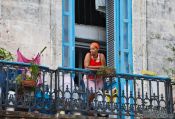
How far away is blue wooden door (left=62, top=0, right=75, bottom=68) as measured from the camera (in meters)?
15.3

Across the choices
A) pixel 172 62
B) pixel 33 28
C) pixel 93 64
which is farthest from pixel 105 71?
pixel 172 62

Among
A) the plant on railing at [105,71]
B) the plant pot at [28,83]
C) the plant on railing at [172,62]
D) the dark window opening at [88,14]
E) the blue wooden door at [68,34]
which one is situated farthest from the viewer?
the dark window opening at [88,14]

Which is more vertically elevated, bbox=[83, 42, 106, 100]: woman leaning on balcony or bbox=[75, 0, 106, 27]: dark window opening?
bbox=[75, 0, 106, 27]: dark window opening

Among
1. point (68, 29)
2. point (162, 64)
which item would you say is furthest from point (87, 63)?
point (162, 64)

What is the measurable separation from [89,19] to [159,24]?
4.77 feet

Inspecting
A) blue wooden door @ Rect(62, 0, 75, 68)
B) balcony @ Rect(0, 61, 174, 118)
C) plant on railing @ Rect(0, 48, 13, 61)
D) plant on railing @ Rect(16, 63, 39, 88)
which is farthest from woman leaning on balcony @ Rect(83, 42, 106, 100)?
plant on railing @ Rect(0, 48, 13, 61)

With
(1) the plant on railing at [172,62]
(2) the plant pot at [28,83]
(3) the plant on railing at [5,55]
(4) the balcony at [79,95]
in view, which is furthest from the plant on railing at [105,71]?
(1) the plant on railing at [172,62]

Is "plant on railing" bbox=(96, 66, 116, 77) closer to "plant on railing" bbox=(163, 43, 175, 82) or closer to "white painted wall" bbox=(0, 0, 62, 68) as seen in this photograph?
"white painted wall" bbox=(0, 0, 62, 68)

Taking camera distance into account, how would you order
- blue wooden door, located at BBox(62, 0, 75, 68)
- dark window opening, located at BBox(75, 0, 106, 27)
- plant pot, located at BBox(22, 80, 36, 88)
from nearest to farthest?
plant pot, located at BBox(22, 80, 36, 88), blue wooden door, located at BBox(62, 0, 75, 68), dark window opening, located at BBox(75, 0, 106, 27)

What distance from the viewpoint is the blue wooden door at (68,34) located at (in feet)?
50.2

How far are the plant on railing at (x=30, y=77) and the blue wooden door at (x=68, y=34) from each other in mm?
1807

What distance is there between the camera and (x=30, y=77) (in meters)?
13.4

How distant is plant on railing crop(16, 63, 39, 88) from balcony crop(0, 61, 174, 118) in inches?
2.6

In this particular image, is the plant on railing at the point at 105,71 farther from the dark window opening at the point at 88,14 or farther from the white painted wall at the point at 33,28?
the dark window opening at the point at 88,14
